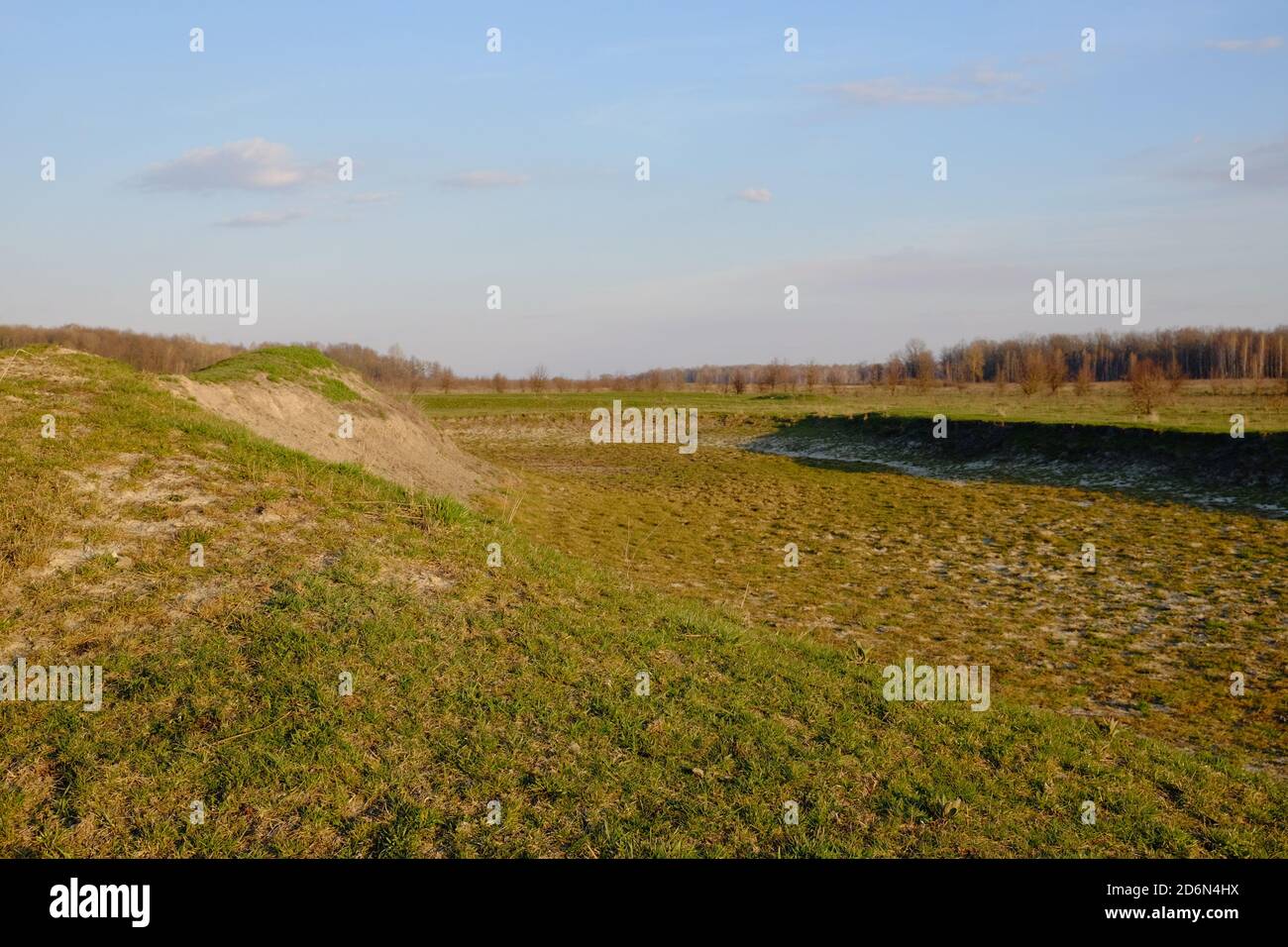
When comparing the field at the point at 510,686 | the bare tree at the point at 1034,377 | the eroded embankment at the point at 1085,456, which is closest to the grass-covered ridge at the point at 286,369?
the field at the point at 510,686

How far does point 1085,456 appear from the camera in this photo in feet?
98.5

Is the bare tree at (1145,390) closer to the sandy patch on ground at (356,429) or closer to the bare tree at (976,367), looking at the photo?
the sandy patch on ground at (356,429)

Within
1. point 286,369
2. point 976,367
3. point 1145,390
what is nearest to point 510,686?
point 286,369

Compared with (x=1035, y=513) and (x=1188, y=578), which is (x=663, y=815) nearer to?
(x=1188, y=578)

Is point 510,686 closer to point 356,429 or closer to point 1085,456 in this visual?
point 356,429

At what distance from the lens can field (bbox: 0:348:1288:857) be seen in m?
5.97

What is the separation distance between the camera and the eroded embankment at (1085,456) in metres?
24.1

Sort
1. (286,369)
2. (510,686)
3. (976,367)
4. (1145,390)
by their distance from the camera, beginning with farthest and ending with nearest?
(976,367) → (1145,390) → (286,369) → (510,686)

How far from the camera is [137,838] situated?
5.52 metres

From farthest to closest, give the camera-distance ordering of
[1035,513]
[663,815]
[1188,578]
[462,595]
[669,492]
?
[669,492], [1035,513], [1188,578], [462,595], [663,815]

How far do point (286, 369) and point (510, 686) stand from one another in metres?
17.2

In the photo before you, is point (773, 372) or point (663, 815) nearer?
point (663, 815)
